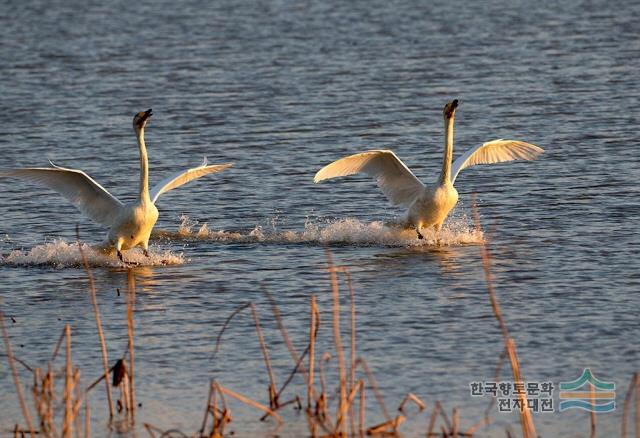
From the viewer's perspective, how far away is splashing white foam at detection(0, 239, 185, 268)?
1797 centimetres

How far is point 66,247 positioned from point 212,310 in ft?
11.0

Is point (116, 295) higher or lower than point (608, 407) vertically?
higher

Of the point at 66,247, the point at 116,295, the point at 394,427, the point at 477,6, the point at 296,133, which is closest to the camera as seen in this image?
the point at 394,427

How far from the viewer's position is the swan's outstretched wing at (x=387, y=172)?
18.8 m

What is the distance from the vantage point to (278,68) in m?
33.4

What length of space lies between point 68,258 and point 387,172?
436 cm

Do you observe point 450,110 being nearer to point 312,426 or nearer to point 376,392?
point 376,392

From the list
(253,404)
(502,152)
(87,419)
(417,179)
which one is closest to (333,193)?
(417,179)

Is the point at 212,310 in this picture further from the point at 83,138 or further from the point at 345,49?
the point at 345,49

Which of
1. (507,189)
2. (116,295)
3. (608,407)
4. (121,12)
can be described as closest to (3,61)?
(121,12)

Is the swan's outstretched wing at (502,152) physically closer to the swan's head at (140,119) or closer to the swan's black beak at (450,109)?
the swan's black beak at (450,109)

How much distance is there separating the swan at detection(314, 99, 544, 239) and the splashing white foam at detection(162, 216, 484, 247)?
191mm
